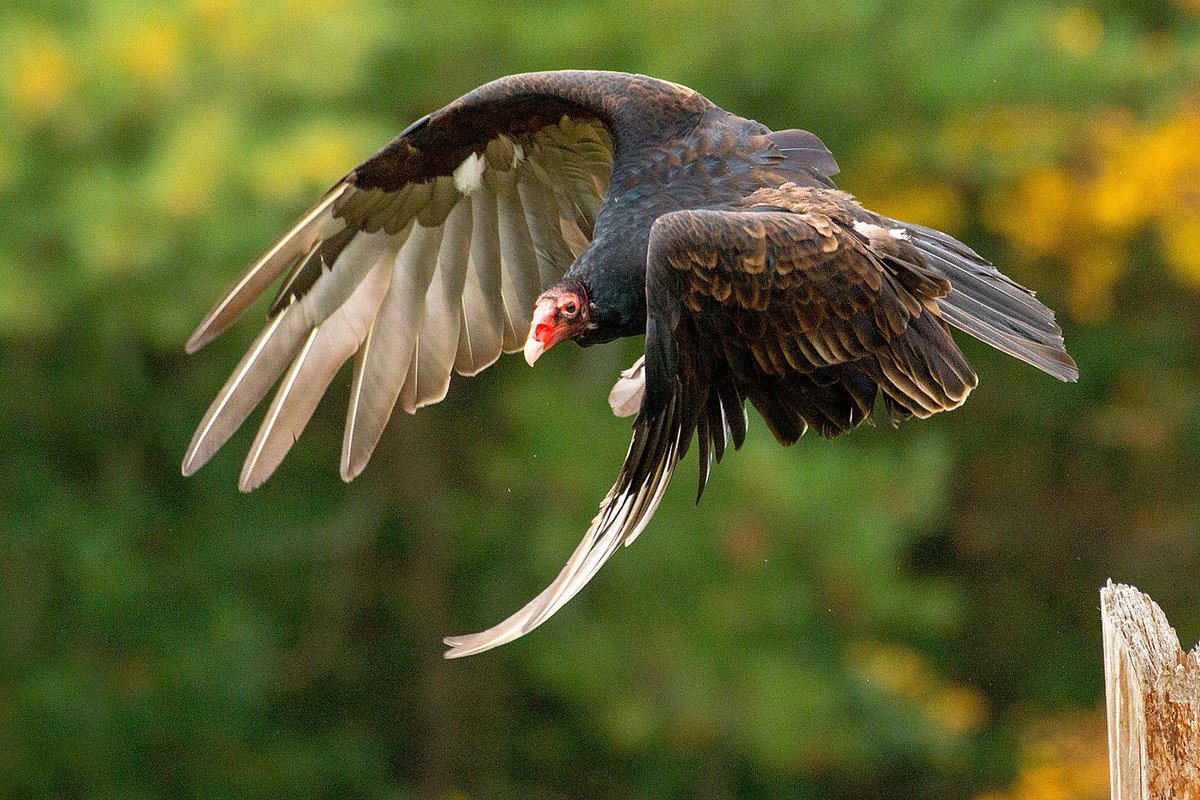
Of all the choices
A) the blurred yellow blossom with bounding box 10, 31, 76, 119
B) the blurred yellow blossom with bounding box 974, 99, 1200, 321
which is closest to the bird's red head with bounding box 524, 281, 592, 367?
the blurred yellow blossom with bounding box 10, 31, 76, 119

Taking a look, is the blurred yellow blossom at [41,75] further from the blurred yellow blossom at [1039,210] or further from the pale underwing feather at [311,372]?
the blurred yellow blossom at [1039,210]

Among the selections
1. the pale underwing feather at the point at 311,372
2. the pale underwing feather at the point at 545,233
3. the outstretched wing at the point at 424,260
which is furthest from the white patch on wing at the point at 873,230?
the pale underwing feather at the point at 311,372

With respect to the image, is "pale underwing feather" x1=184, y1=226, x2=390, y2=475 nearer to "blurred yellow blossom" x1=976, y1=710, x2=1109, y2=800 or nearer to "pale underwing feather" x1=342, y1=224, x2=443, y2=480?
"pale underwing feather" x1=342, y1=224, x2=443, y2=480

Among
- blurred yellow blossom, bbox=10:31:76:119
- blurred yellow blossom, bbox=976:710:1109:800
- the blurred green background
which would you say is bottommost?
blurred yellow blossom, bbox=976:710:1109:800

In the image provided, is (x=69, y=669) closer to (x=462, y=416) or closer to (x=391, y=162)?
(x=462, y=416)

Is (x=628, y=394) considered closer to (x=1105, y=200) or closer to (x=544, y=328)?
(x=544, y=328)

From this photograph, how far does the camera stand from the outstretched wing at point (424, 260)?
4156mm

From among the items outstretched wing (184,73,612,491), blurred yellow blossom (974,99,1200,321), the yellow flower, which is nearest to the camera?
outstretched wing (184,73,612,491)

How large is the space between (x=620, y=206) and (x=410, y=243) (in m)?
0.80

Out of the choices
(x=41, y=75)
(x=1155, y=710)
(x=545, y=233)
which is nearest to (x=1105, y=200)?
(x=41, y=75)

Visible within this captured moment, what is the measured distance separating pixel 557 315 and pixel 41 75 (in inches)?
178

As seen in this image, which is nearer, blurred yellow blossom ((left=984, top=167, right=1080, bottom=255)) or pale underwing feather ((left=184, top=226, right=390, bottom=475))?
pale underwing feather ((left=184, top=226, right=390, bottom=475))

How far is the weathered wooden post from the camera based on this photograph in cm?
251

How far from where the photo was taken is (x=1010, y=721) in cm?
1048
